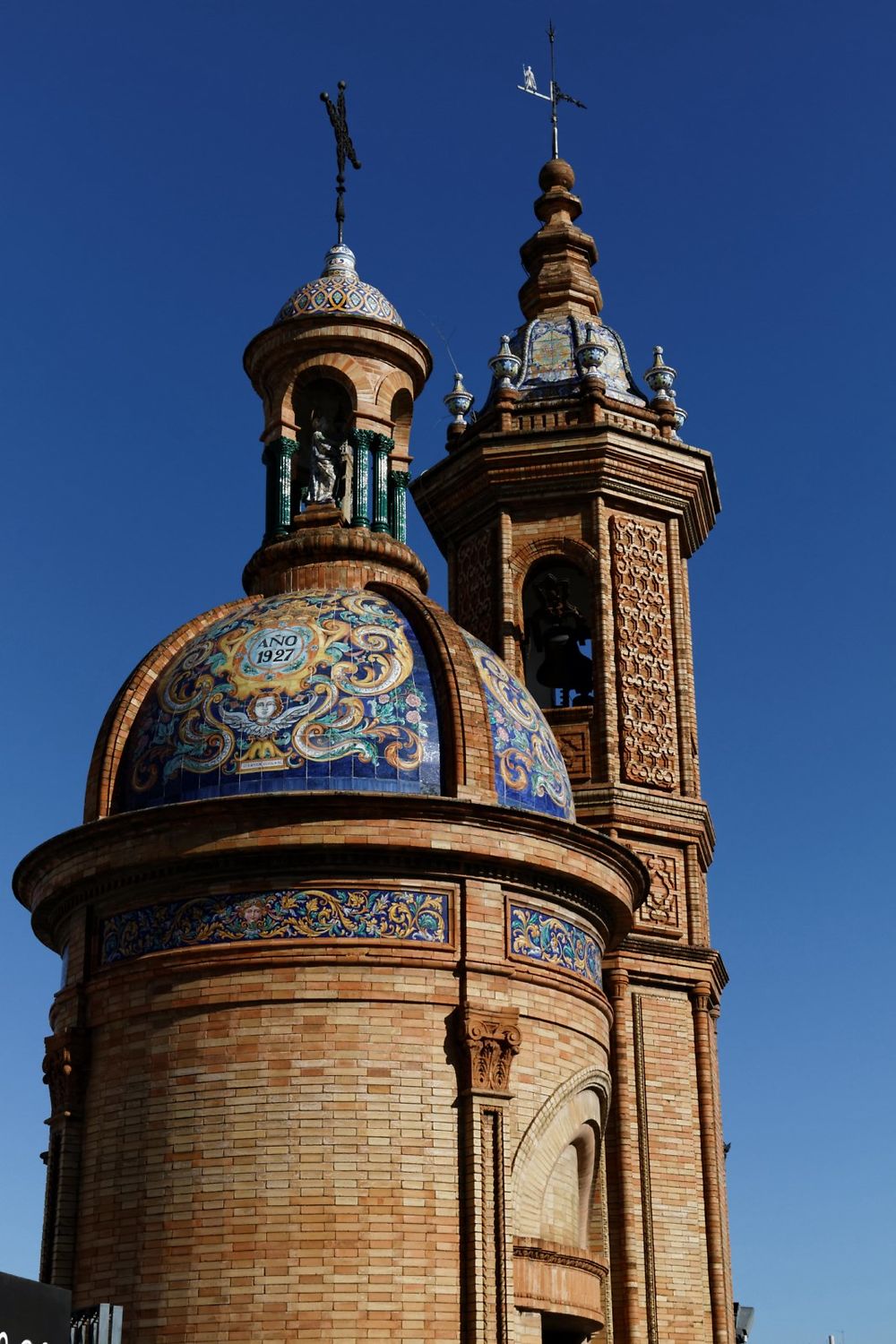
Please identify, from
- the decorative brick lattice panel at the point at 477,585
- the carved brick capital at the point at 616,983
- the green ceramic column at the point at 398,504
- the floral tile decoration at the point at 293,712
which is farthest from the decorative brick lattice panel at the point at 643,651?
the floral tile decoration at the point at 293,712

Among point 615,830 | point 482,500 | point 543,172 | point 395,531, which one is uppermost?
point 543,172

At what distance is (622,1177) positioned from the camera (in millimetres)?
21219

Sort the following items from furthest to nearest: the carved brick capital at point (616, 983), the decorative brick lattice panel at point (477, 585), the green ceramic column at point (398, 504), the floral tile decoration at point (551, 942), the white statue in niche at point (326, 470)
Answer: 1. the decorative brick lattice panel at point (477, 585)
2. the carved brick capital at point (616, 983)
3. the white statue in niche at point (326, 470)
4. the green ceramic column at point (398, 504)
5. the floral tile decoration at point (551, 942)

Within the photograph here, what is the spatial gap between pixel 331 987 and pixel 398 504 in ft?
23.3

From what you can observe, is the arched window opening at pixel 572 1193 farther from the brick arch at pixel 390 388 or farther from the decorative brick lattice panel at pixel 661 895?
the brick arch at pixel 390 388

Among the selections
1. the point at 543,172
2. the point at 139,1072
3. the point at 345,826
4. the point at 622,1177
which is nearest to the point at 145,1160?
the point at 139,1072

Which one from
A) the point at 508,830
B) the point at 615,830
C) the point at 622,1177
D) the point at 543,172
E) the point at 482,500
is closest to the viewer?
the point at 508,830

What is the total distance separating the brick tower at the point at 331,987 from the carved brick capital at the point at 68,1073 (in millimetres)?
32

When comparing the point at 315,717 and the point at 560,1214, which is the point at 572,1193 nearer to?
the point at 560,1214

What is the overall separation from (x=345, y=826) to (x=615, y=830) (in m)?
6.96

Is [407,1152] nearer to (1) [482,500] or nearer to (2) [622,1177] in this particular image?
(2) [622,1177]

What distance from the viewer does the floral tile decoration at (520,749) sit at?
17.9m

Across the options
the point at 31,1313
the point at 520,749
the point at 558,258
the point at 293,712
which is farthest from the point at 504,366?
the point at 31,1313

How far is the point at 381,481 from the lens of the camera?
21.6 meters
